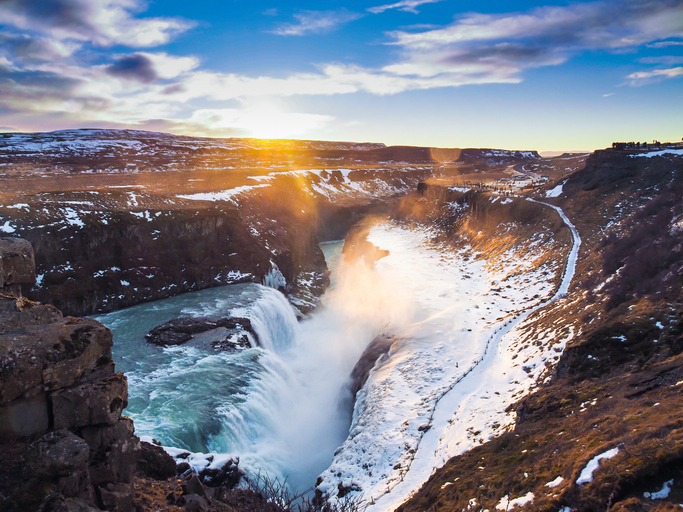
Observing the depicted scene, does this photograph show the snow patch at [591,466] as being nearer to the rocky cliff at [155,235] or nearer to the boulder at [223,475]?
the boulder at [223,475]

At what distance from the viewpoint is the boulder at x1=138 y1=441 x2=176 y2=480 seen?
9.65 metres

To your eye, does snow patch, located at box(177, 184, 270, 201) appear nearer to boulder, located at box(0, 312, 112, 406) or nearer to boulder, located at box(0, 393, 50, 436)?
boulder, located at box(0, 312, 112, 406)

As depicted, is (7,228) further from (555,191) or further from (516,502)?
(555,191)

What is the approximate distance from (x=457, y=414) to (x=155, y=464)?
441 inches

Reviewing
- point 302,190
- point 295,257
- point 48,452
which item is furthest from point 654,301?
point 302,190

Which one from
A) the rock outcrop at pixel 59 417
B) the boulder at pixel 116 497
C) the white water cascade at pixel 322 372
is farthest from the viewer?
the white water cascade at pixel 322 372

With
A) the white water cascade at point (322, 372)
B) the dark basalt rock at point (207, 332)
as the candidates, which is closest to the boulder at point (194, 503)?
the white water cascade at point (322, 372)

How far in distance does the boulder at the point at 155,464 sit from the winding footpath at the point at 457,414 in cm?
599

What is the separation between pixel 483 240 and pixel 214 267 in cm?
3132

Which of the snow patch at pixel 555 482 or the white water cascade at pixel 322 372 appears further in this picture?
the white water cascade at pixel 322 372

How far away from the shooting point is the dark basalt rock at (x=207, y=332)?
2283 cm

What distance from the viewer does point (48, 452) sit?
6332 mm

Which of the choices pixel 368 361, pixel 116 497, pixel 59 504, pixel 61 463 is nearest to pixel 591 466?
pixel 116 497

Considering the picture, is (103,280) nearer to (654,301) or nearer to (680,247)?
(654,301)
